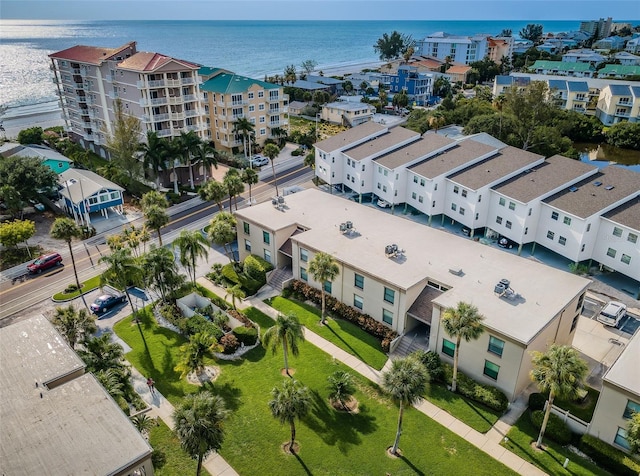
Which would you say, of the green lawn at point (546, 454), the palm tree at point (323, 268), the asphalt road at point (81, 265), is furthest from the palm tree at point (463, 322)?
the asphalt road at point (81, 265)

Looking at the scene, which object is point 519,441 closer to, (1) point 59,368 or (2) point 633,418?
(2) point 633,418

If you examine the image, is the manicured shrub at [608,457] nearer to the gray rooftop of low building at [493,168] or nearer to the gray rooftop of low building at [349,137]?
the gray rooftop of low building at [493,168]

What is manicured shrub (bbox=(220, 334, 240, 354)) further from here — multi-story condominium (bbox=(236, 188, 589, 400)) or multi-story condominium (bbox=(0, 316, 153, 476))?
multi-story condominium (bbox=(0, 316, 153, 476))

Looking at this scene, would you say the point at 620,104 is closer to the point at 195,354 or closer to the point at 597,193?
the point at 597,193

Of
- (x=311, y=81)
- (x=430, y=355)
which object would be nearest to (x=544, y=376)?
(x=430, y=355)


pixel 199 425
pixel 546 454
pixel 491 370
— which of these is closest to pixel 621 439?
pixel 546 454
